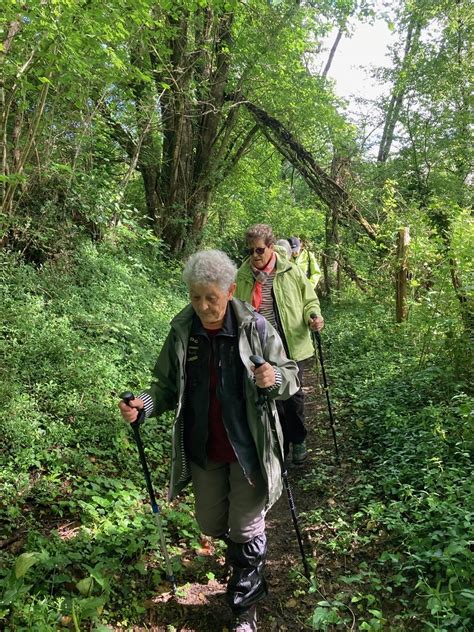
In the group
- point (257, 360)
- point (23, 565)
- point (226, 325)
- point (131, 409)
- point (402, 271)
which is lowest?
point (23, 565)

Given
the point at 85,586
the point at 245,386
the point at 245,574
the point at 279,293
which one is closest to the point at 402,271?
the point at 279,293

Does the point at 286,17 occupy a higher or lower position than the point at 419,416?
higher

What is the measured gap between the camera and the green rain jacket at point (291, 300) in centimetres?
438

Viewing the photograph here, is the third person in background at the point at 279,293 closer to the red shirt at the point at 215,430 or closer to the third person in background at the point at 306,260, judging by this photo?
the red shirt at the point at 215,430

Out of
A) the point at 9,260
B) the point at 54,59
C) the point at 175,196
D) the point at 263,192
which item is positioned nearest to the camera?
the point at 54,59

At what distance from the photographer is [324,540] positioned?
3.63 meters

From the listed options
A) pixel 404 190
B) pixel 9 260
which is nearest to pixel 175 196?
pixel 9 260

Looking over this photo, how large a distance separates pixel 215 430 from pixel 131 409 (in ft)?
1.80

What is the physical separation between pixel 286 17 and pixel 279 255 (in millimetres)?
9581

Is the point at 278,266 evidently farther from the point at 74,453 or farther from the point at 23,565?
the point at 23,565

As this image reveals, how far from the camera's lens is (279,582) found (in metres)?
3.31

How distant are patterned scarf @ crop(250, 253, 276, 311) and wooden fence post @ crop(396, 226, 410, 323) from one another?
4.91 meters

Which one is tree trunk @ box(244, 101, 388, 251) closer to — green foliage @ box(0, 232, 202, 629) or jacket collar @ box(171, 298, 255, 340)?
green foliage @ box(0, 232, 202, 629)

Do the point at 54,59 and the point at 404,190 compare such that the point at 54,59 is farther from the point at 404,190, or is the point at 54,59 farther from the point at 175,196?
the point at 404,190
